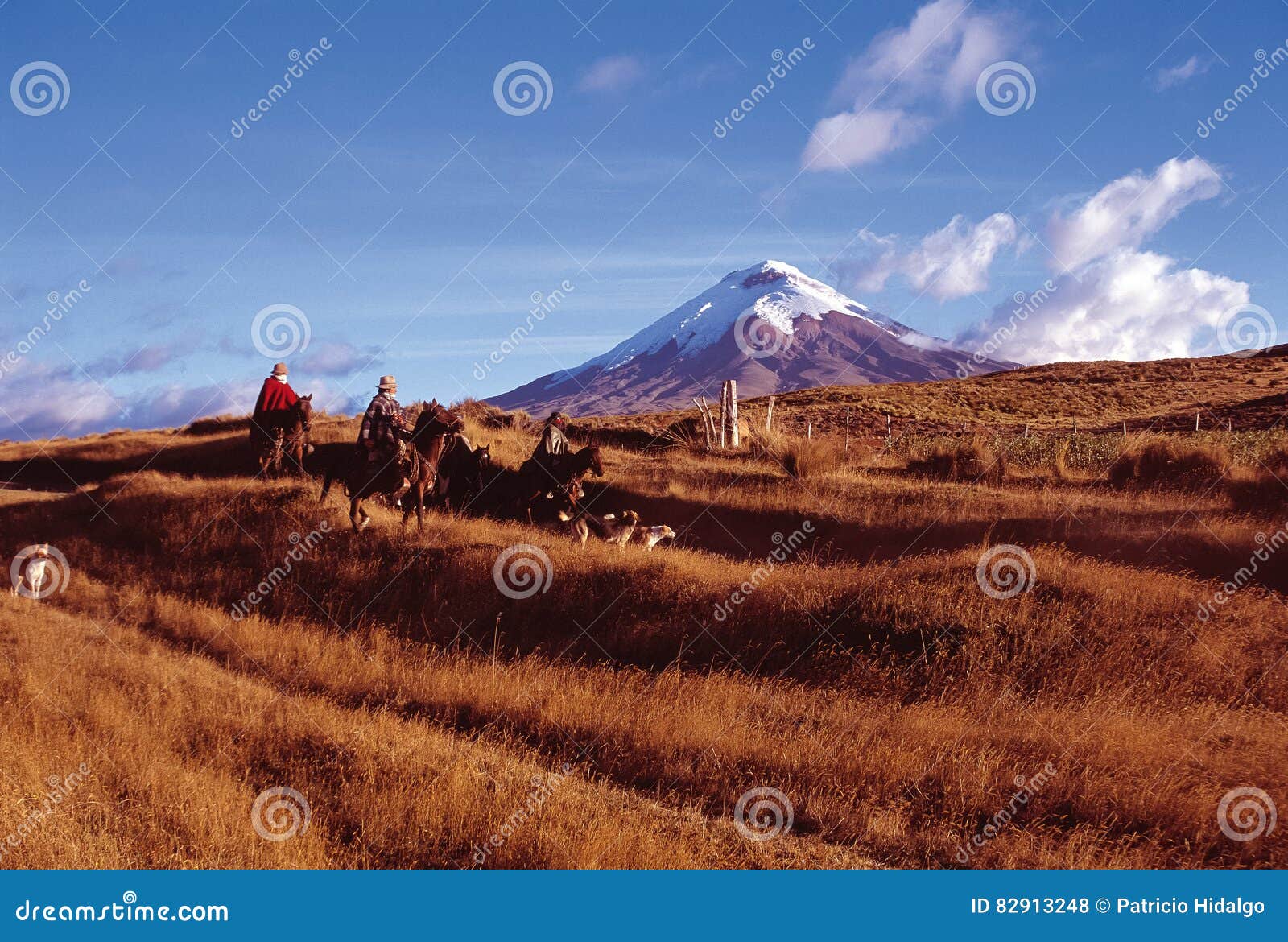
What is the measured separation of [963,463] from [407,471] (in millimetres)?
15069

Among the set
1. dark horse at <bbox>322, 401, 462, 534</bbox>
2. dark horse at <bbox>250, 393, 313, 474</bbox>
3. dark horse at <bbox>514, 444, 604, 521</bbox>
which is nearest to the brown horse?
dark horse at <bbox>322, 401, 462, 534</bbox>

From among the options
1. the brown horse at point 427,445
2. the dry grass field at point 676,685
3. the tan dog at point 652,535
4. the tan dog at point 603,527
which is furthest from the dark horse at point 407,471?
the tan dog at point 652,535

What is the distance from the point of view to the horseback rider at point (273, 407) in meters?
22.2

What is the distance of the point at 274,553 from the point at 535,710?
968 centimetres

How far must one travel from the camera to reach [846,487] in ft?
68.2

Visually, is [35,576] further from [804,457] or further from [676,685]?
[804,457]

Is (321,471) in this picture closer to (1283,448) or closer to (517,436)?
(517,436)

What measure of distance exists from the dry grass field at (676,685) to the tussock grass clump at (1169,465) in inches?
8.1

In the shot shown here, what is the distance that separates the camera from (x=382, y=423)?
1689cm

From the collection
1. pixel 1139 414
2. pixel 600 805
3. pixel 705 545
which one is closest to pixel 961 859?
pixel 600 805

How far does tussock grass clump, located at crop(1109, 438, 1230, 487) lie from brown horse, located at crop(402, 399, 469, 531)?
15589 mm

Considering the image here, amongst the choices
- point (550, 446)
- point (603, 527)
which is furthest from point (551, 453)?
point (603, 527)

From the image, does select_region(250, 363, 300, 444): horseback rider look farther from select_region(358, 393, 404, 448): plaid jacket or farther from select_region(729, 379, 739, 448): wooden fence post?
select_region(729, 379, 739, 448): wooden fence post

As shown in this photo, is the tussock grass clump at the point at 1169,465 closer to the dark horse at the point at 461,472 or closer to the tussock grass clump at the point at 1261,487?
the tussock grass clump at the point at 1261,487
